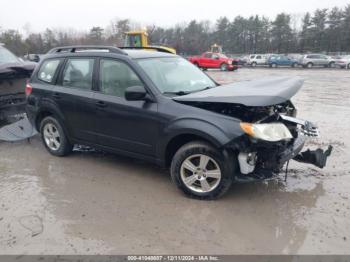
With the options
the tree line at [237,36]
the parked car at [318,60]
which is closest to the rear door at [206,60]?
the parked car at [318,60]

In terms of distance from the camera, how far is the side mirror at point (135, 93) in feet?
13.5

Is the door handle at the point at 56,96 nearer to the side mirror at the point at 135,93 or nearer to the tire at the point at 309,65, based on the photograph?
the side mirror at the point at 135,93

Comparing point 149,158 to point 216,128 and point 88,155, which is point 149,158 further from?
point 88,155

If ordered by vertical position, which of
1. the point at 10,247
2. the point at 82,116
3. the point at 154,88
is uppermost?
the point at 154,88

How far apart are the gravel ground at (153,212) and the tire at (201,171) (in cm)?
15

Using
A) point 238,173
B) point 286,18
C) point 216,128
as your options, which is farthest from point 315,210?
point 286,18

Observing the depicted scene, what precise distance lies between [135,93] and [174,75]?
0.90m

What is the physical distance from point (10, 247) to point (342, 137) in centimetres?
638

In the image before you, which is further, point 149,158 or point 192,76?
point 192,76

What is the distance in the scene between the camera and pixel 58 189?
4.48 m

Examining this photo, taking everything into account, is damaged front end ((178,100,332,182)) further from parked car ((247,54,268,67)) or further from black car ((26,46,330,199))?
parked car ((247,54,268,67))

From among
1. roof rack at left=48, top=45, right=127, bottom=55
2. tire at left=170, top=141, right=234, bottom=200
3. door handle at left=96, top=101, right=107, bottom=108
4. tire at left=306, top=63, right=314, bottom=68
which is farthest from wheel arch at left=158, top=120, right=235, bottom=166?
tire at left=306, top=63, right=314, bottom=68

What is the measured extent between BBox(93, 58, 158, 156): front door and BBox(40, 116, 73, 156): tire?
3.13ft

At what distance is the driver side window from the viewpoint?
451cm
